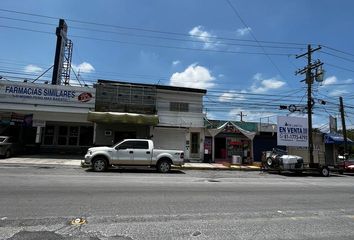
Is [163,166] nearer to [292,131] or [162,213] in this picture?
[162,213]

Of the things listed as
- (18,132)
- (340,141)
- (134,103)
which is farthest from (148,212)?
(340,141)

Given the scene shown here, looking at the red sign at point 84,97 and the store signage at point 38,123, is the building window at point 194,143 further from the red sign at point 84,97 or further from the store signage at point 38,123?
the store signage at point 38,123

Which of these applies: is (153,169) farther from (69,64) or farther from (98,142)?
(69,64)

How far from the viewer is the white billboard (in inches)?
1128

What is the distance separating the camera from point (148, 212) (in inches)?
323

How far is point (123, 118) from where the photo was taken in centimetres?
2594

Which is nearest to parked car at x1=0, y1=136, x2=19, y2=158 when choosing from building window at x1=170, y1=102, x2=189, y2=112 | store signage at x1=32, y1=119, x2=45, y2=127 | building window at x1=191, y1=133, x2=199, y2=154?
store signage at x1=32, y1=119, x2=45, y2=127

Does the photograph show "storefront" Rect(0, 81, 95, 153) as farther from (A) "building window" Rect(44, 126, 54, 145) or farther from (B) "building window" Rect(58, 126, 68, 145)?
(B) "building window" Rect(58, 126, 68, 145)

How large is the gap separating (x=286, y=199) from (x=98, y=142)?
65.0 feet

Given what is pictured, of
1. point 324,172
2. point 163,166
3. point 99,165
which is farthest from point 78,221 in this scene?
point 324,172

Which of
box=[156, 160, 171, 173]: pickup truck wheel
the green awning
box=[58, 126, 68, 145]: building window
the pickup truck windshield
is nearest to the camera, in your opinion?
the pickup truck windshield

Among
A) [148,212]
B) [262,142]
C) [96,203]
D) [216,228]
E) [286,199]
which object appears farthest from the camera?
[262,142]

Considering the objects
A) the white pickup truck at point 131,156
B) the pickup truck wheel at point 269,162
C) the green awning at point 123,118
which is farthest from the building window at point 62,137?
the pickup truck wheel at point 269,162

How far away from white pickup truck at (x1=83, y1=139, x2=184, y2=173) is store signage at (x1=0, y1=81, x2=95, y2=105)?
374 inches
